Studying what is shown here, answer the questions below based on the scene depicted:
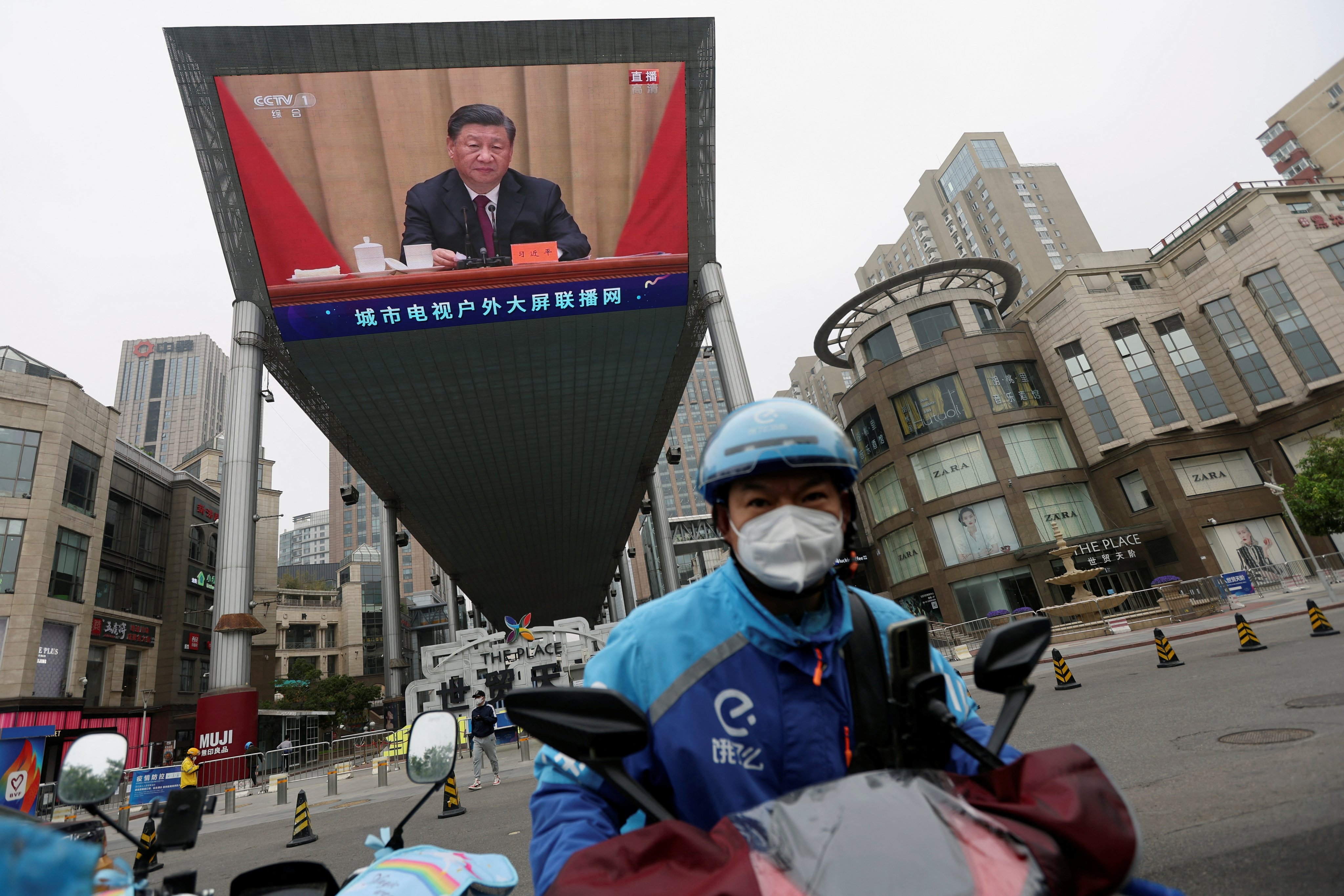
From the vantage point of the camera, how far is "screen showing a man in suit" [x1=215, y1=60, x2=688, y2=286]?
22203 millimetres

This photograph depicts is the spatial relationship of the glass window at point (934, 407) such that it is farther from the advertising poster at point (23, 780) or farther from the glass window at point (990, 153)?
the glass window at point (990, 153)

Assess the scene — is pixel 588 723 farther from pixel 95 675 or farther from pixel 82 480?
pixel 95 675

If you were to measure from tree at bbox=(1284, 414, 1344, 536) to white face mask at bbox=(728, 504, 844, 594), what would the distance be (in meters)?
37.0

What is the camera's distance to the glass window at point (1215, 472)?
36688mm

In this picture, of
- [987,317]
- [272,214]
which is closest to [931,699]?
[272,214]

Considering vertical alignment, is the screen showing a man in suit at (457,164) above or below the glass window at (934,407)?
above

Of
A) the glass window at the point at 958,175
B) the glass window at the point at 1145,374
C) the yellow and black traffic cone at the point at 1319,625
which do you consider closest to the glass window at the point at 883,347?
the glass window at the point at 1145,374

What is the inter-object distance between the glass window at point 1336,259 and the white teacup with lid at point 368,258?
1786 inches

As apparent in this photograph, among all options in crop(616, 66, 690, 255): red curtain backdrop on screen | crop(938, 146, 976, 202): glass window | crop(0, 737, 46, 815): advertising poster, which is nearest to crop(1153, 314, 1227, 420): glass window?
crop(616, 66, 690, 255): red curtain backdrop on screen

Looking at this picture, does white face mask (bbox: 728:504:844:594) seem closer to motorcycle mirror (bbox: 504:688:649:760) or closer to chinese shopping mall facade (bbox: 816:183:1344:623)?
motorcycle mirror (bbox: 504:688:649:760)

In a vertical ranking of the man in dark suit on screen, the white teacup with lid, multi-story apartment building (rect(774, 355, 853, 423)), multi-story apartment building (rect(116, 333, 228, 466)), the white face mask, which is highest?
multi-story apartment building (rect(116, 333, 228, 466))

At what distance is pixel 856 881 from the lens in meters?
1.08

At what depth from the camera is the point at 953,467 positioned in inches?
1537

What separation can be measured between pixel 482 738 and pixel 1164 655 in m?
11.9
